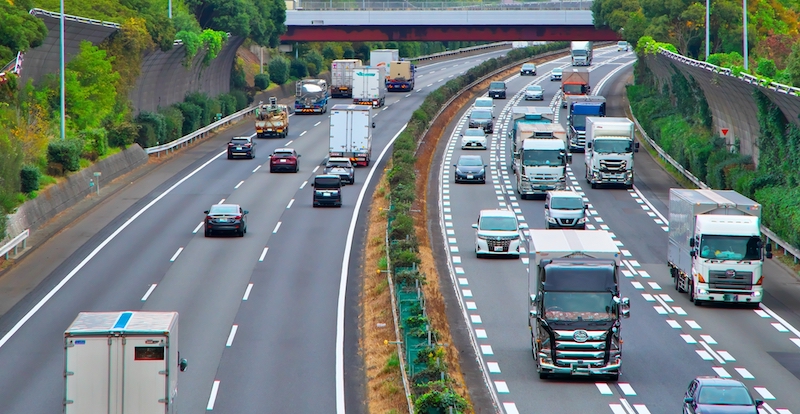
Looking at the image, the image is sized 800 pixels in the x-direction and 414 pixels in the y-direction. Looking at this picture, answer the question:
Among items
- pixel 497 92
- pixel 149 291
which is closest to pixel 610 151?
pixel 149 291

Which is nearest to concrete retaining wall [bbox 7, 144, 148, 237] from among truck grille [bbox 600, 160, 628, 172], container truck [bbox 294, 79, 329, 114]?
truck grille [bbox 600, 160, 628, 172]

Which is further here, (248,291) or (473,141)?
(473,141)

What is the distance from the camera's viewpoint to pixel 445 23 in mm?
117750

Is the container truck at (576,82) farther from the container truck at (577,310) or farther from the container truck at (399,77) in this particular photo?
the container truck at (577,310)

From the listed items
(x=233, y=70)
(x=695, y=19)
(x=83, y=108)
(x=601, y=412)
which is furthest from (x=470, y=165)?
(x=233, y=70)

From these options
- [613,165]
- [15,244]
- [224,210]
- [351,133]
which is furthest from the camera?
[351,133]

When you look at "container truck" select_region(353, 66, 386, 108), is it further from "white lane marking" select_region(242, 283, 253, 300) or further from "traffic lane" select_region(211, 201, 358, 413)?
"white lane marking" select_region(242, 283, 253, 300)

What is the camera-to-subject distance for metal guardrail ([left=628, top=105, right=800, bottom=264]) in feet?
147

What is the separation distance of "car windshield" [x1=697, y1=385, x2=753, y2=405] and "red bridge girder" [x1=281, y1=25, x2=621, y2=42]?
95723mm

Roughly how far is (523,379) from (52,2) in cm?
4627

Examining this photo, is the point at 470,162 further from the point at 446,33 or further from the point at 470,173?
the point at 446,33

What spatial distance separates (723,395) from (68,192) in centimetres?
Answer: 3877

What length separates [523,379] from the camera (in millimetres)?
28906

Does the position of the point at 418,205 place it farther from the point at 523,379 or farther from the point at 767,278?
the point at 523,379
